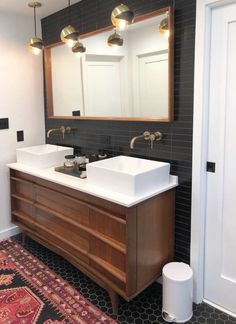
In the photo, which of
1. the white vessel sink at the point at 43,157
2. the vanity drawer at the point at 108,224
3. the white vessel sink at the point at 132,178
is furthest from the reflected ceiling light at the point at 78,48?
the vanity drawer at the point at 108,224

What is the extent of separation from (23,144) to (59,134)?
39 centimetres

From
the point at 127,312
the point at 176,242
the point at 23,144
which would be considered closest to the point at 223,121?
the point at 176,242

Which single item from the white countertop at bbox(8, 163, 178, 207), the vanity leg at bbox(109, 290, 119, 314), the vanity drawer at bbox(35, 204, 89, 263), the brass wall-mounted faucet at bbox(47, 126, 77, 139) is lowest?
the vanity leg at bbox(109, 290, 119, 314)

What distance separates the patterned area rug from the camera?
1.93 meters

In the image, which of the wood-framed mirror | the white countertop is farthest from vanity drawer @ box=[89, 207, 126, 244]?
the wood-framed mirror

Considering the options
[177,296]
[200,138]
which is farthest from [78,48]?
[177,296]

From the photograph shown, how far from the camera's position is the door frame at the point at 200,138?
1808 mm

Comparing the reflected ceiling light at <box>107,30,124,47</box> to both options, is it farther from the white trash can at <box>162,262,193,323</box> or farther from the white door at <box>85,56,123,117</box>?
the white trash can at <box>162,262,193,323</box>

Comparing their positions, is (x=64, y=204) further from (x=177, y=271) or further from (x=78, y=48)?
(x=78, y=48)

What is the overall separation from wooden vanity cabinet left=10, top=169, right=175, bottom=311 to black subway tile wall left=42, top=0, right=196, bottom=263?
4.0 inches

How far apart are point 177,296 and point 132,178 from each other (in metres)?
0.80

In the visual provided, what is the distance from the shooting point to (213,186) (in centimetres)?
195

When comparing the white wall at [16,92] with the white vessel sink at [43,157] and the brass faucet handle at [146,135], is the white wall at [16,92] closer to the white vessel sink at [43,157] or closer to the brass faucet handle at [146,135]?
the white vessel sink at [43,157]

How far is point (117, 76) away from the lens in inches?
96.9
